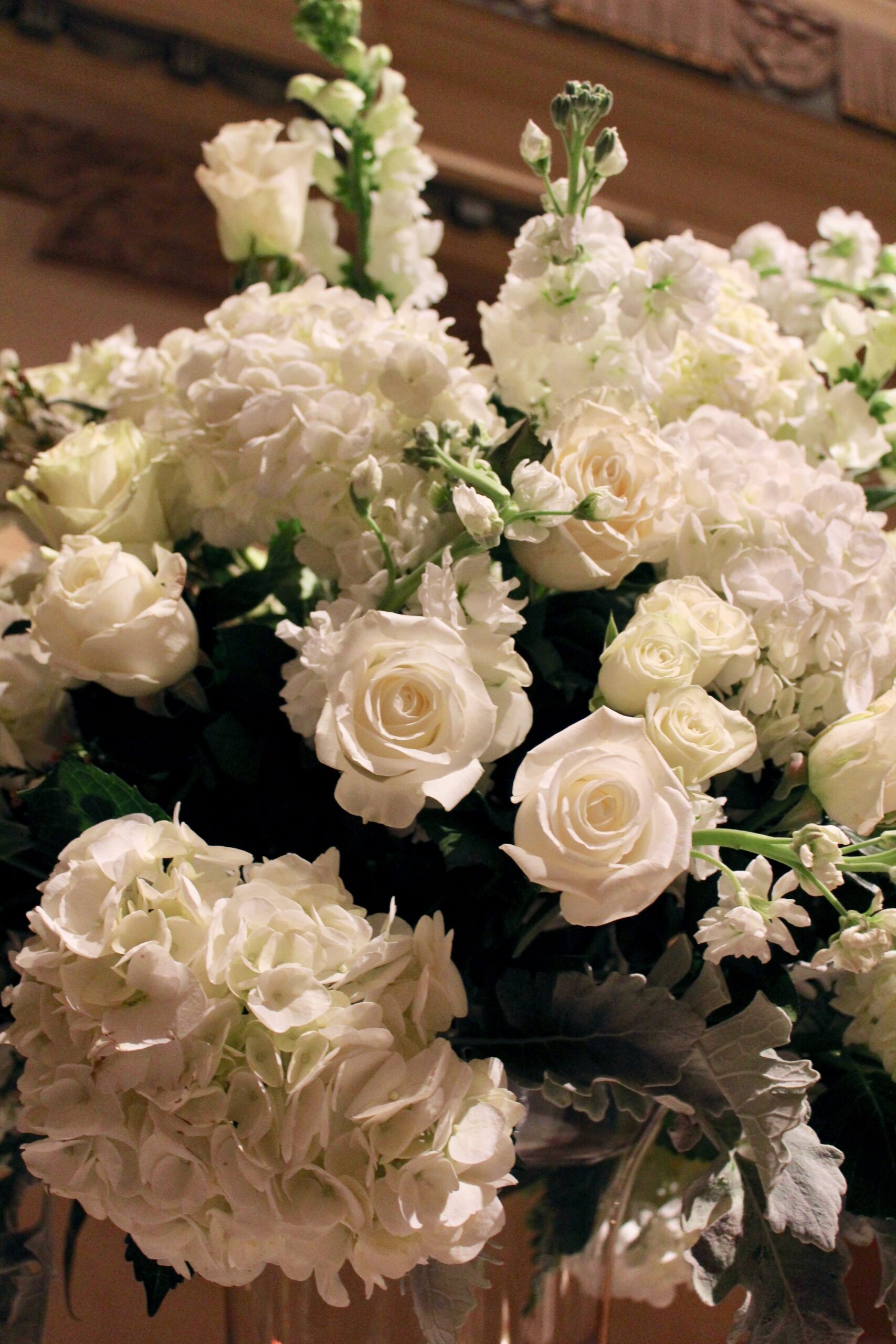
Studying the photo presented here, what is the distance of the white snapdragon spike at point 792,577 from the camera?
43 centimetres

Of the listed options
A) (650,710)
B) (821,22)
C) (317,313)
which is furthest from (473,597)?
(821,22)

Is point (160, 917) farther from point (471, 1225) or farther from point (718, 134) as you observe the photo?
point (718, 134)

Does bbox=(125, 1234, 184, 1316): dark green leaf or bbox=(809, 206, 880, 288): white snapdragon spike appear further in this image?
bbox=(809, 206, 880, 288): white snapdragon spike

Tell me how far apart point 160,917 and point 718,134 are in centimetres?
117

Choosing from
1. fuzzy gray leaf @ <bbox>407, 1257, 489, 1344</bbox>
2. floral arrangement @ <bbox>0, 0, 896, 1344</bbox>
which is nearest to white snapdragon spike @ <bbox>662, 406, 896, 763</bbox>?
floral arrangement @ <bbox>0, 0, 896, 1344</bbox>

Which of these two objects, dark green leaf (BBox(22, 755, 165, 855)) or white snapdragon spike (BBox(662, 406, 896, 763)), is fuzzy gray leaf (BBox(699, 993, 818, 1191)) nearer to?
white snapdragon spike (BBox(662, 406, 896, 763))

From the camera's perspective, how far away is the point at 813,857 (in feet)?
1.15

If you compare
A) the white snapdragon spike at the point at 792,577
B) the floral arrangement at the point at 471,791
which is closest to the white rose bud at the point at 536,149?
the floral arrangement at the point at 471,791

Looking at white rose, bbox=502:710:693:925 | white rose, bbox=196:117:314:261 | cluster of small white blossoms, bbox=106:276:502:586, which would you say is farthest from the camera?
white rose, bbox=196:117:314:261

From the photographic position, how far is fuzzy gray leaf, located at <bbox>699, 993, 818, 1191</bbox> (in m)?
0.37

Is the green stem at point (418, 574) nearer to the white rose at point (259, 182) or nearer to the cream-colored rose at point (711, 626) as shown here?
the cream-colored rose at point (711, 626)

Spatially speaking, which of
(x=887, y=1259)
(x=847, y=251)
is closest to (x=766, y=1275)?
(x=887, y=1259)

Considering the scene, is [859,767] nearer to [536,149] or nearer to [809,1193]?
[809,1193]

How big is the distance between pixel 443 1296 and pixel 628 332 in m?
0.37
